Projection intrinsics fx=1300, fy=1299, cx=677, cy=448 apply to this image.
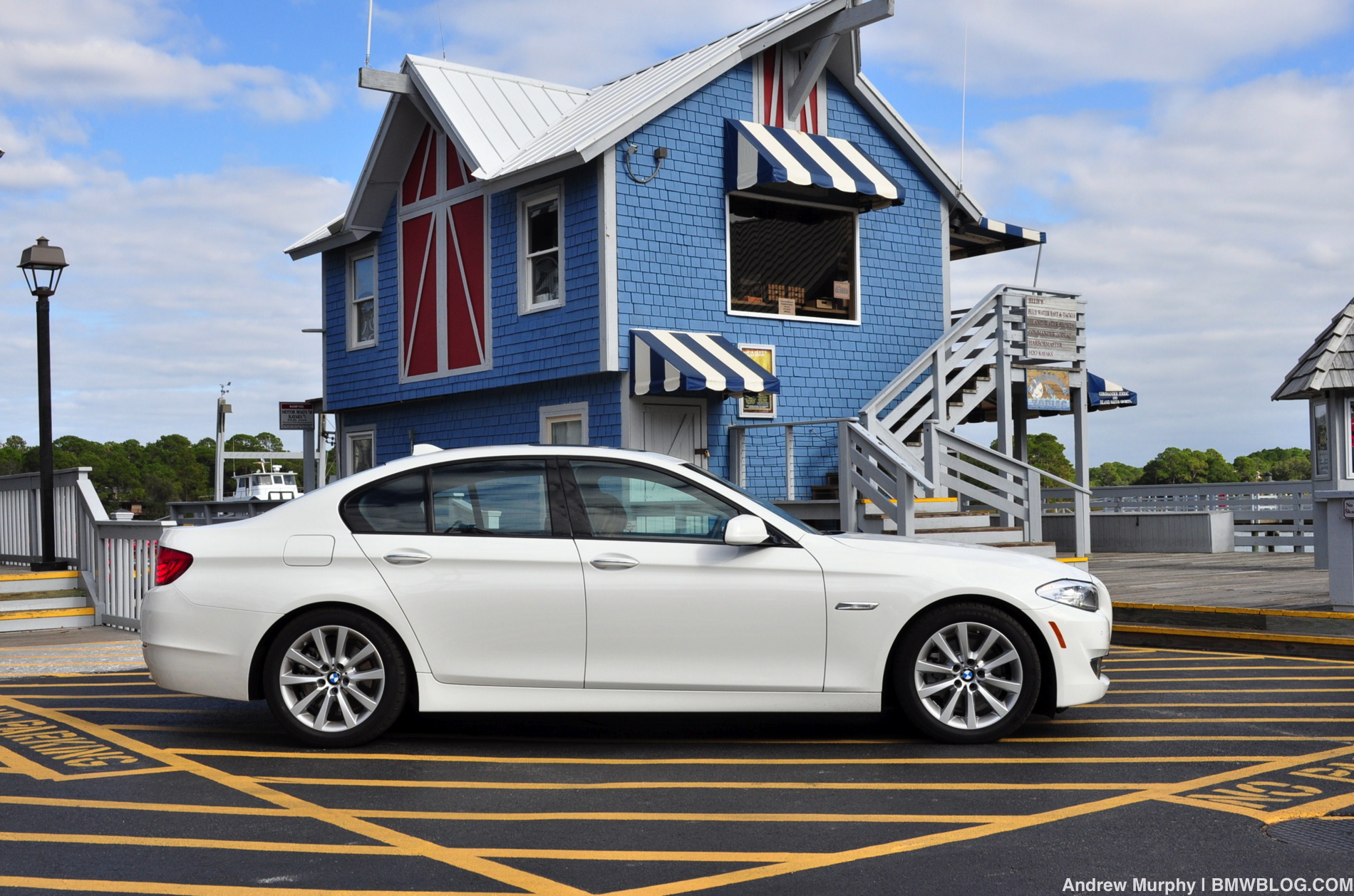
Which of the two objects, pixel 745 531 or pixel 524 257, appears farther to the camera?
pixel 524 257

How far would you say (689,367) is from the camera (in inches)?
604

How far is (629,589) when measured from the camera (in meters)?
6.49

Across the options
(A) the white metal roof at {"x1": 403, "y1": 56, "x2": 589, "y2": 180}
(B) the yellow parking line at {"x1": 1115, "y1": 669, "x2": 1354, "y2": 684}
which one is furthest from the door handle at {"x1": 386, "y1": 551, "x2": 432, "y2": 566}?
(A) the white metal roof at {"x1": 403, "y1": 56, "x2": 589, "y2": 180}

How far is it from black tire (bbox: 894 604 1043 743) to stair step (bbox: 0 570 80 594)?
10.1 m

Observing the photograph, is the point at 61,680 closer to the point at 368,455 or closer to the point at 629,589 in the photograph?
the point at 629,589

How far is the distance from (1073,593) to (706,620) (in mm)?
1896

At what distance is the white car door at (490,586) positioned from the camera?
21.3ft

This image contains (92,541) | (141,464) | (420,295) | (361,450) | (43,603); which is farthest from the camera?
(141,464)

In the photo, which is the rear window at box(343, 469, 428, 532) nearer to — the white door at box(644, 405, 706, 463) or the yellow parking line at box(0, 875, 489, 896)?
the yellow parking line at box(0, 875, 489, 896)

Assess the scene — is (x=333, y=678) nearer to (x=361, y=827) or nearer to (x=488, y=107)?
(x=361, y=827)

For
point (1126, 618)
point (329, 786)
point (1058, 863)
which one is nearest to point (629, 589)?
point (329, 786)

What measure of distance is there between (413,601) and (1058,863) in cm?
342

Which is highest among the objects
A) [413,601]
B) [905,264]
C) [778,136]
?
[778,136]

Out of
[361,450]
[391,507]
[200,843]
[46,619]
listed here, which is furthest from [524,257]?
[200,843]
